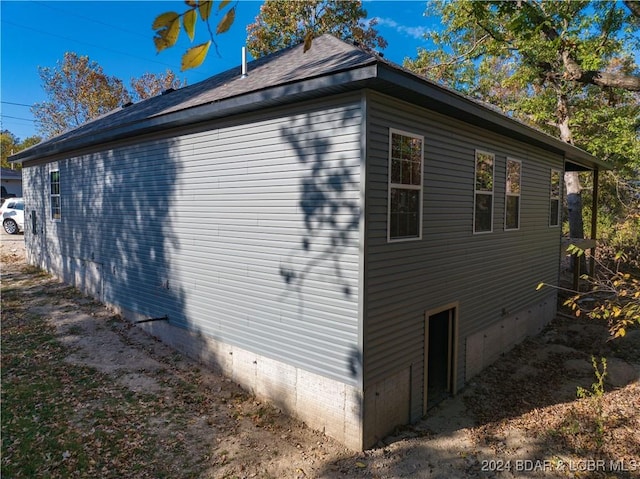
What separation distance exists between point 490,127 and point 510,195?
186cm

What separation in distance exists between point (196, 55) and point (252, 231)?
4.76 m

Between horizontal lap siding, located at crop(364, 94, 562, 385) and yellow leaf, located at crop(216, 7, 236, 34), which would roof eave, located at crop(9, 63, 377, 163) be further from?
yellow leaf, located at crop(216, 7, 236, 34)

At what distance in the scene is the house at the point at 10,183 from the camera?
33628 mm

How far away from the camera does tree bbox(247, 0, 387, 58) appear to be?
2134 cm

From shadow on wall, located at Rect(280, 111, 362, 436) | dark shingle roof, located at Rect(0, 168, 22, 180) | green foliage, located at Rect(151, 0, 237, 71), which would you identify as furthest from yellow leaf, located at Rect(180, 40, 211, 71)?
dark shingle roof, located at Rect(0, 168, 22, 180)

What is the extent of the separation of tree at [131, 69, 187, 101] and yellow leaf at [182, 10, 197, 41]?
31.1 metres

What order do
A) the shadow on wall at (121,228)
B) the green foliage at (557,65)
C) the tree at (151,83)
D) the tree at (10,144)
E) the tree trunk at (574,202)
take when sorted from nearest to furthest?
1. the shadow on wall at (121,228)
2. the green foliage at (557,65)
3. the tree trunk at (574,202)
4. the tree at (151,83)
5. the tree at (10,144)

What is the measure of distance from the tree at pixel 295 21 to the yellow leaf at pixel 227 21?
21.7 m

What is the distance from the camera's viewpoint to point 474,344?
Result: 751 cm

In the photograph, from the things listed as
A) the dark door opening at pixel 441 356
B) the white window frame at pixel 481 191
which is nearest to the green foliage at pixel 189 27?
the dark door opening at pixel 441 356

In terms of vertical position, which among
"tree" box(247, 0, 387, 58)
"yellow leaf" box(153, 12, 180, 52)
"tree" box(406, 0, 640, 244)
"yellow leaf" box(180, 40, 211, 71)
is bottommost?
"yellow leaf" box(180, 40, 211, 71)

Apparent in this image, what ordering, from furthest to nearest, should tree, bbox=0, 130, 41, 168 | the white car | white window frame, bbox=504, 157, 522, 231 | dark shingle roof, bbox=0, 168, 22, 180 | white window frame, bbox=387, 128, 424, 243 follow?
tree, bbox=0, 130, 41, 168 → dark shingle roof, bbox=0, 168, 22, 180 → the white car → white window frame, bbox=504, 157, 522, 231 → white window frame, bbox=387, 128, 424, 243

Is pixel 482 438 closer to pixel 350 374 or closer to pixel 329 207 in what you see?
pixel 350 374

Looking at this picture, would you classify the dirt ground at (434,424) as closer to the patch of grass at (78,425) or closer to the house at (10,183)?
the patch of grass at (78,425)
